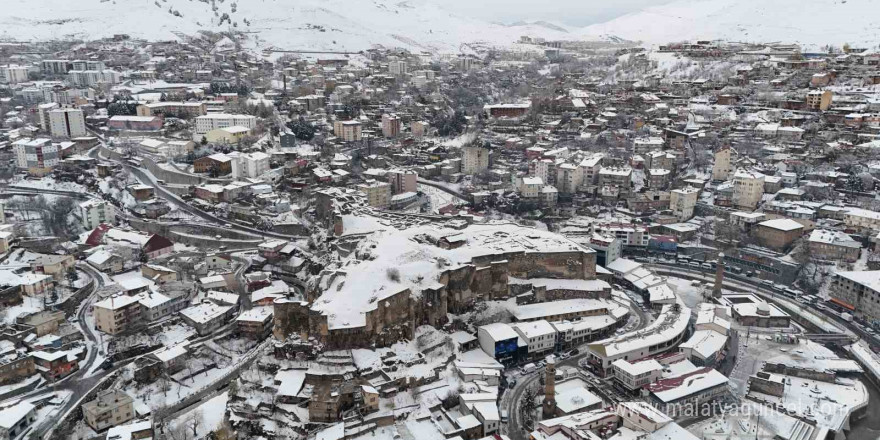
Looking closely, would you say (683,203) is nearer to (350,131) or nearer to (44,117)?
(350,131)

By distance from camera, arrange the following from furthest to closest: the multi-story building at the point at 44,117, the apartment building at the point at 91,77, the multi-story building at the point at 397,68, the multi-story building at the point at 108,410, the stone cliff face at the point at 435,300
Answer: the multi-story building at the point at 397,68 → the apartment building at the point at 91,77 → the multi-story building at the point at 44,117 → the stone cliff face at the point at 435,300 → the multi-story building at the point at 108,410

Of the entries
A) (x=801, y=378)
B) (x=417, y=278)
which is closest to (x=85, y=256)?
→ (x=417, y=278)

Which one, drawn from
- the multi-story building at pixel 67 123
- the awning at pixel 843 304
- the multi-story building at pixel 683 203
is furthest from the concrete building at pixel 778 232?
the multi-story building at pixel 67 123

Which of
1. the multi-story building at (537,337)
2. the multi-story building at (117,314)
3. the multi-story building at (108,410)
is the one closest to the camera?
the multi-story building at (108,410)

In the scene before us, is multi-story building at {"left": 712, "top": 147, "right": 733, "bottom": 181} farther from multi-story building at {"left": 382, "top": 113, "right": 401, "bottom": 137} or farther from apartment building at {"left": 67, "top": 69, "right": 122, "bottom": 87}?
apartment building at {"left": 67, "top": 69, "right": 122, "bottom": 87}

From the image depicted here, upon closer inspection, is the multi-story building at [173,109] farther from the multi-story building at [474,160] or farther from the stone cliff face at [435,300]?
the stone cliff face at [435,300]

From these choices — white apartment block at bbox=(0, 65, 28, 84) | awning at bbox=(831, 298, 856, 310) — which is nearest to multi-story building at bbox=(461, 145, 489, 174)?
awning at bbox=(831, 298, 856, 310)
